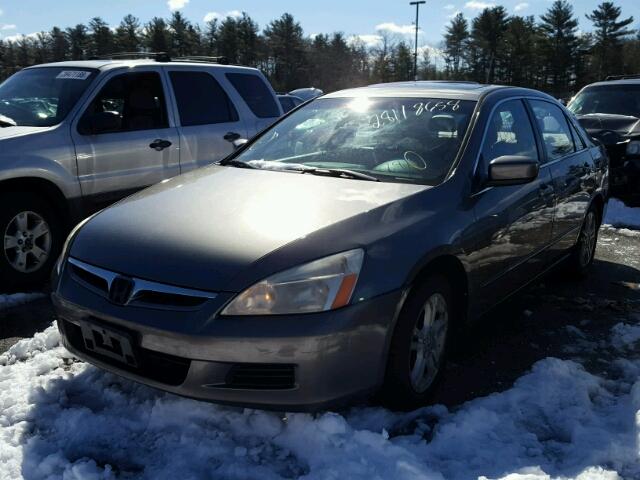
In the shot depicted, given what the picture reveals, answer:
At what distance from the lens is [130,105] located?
18.0 ft

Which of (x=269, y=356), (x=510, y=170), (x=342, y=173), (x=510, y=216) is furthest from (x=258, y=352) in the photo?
A: (x=510, y=216)

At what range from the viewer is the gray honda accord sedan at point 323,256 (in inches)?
96.0

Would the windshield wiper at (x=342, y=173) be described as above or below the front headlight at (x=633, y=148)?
above

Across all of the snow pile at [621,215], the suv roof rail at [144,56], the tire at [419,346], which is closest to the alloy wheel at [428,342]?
the tire at [419,346]

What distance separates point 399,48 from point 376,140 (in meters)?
86.7

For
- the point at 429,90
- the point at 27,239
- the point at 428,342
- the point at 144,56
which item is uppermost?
the point at 144,56

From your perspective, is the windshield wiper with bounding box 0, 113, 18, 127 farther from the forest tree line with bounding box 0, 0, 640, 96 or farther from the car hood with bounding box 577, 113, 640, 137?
the forest tree line with bounding box 0, 0, 640, 96

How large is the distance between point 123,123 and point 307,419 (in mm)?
3670

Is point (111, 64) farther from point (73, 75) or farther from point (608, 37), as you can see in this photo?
point (608, 37)

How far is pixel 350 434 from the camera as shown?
8.57ft

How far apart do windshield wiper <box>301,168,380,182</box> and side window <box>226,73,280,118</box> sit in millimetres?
3318

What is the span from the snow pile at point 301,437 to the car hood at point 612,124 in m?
6.58

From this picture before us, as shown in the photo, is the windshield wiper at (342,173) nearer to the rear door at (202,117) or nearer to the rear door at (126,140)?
the rear door at (126,140)

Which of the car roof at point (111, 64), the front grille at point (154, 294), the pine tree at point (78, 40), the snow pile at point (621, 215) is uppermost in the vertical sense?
the pine tree at point (78, 40)
